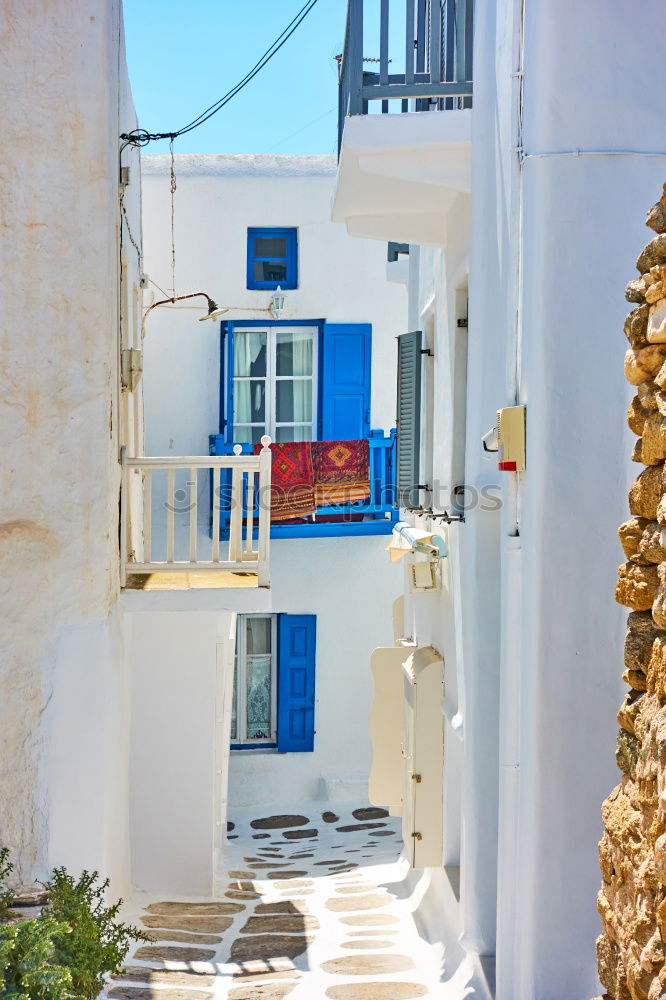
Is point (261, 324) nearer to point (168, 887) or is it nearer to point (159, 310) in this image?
point (159, 310)

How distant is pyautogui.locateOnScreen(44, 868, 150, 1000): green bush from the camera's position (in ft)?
19.0

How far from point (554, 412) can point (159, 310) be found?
373 inches

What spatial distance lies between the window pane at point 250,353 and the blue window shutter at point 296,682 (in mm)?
3097

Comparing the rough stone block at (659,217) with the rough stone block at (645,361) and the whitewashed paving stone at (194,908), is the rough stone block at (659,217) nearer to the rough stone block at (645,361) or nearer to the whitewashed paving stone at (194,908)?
the rough stone block at (645,361)

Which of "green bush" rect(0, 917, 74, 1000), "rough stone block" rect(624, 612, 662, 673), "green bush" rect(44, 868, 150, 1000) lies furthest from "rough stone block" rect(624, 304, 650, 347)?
"green bush" rect(44, 868, 150, 1000)

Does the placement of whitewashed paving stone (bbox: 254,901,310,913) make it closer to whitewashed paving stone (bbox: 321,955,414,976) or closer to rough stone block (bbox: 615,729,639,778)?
whitewashed paving stone (bbox: 321,955,414,976)

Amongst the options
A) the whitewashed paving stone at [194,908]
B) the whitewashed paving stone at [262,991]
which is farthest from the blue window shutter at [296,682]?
the whitewashed paving stone at [262,991]

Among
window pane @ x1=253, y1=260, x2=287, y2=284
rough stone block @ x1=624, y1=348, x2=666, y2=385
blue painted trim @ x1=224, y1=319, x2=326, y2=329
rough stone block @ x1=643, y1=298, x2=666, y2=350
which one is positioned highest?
window pane @ x1=253, y1=260, x2=287, y2=284

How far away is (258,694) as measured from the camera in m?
13.8

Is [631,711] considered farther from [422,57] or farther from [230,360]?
[230,360]

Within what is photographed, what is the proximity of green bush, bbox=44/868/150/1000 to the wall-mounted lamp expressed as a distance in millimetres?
8522

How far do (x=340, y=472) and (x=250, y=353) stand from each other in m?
1.98

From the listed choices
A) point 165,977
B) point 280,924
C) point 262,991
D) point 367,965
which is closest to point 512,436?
point 262,991

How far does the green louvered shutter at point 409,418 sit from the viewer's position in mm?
9406
